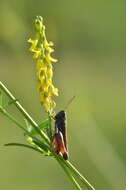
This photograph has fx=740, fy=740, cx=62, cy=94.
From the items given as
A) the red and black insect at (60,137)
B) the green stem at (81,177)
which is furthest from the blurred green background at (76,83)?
the green stem at (81,177)

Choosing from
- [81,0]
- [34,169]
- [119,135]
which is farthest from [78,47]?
[34,169]

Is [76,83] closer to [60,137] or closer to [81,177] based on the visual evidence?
[60,137]

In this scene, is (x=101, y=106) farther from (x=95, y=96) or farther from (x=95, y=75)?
(x=95, y=75)

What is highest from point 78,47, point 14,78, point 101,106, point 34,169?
point 78,47

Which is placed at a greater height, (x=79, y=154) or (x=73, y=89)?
(x=73, y=89)

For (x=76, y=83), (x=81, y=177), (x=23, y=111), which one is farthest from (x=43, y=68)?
(x=76, y=83)

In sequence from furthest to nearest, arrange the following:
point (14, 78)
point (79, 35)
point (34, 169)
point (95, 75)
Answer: point (79, 35)
point (95, 75)
point (14, 78)
point (34, 169)

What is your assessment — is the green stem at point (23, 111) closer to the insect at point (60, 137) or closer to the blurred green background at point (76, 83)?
the insect at point (60, 137)

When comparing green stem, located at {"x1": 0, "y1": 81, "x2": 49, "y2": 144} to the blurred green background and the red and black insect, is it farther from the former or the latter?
the blurred green background
